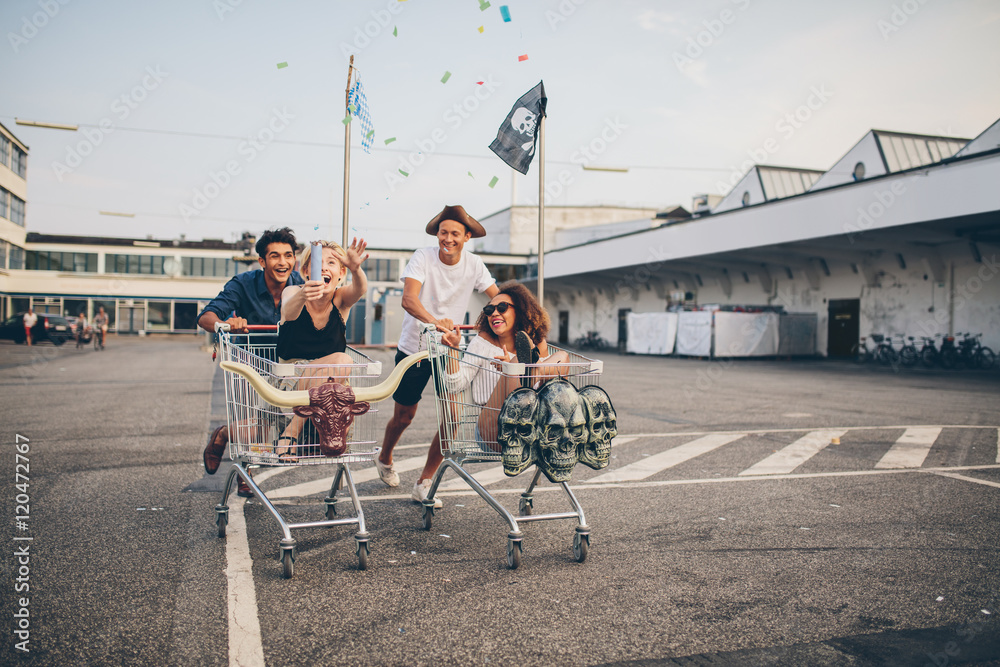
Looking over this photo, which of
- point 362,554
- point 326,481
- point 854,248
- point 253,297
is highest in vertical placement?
point 854,248

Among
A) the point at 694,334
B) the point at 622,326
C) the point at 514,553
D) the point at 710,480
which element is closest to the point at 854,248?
the point at 694,334

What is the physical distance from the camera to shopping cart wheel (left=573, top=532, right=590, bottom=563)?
3676 millimetres

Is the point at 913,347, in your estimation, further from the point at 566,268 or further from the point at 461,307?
the point at 461,307

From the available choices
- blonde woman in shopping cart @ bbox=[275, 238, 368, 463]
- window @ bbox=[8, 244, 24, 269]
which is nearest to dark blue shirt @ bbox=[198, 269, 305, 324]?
blonde woman in shopping cart @ bbox=[275, 238, 368, 463]

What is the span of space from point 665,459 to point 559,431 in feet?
11.3

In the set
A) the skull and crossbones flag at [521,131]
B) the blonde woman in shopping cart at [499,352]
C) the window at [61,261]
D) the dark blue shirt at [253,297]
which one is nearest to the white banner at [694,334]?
the skull and crossbones flag at [521,131]

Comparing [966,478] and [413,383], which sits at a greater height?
[413,383]

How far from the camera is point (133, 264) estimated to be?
6188 centimetres

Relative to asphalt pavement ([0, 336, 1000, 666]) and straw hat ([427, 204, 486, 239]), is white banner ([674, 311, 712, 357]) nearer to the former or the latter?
asphalt pavement ([0, 336, 1000, 666])

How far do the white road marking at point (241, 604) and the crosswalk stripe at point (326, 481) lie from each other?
864 millimetres

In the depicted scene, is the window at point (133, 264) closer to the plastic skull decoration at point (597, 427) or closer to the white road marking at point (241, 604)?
the white road marking at point (241, 604)

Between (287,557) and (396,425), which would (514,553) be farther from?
(396,425)

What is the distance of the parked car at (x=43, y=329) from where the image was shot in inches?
1425

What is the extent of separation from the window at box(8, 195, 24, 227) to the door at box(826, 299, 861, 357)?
47232mm
